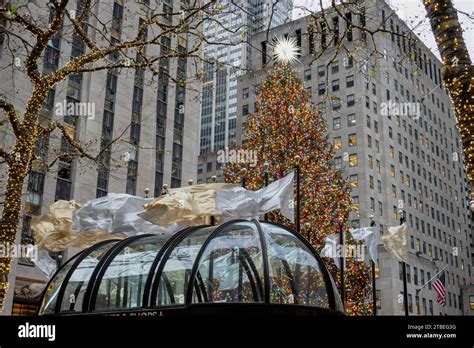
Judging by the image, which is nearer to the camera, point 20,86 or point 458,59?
point 458,59

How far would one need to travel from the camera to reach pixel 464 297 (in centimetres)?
8481

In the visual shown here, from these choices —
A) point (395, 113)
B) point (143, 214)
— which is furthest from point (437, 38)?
point (395, 113)

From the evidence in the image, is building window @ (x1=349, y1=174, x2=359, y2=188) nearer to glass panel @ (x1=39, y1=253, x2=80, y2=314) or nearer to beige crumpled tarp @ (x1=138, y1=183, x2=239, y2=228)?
beige crumpled tarp @ (x1=138, y1=183, x2=239, y2=228)

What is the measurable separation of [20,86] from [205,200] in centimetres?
2705

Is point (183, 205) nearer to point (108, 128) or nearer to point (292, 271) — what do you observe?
point (292, 271)

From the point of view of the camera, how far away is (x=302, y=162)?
34969 mm

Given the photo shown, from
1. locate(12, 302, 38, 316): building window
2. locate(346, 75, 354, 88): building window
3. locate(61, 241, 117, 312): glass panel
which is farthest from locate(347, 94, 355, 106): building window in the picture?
locate(61, 241, 117, 312): glass panel

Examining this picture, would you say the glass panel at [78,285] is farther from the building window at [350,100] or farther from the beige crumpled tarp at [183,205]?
the building window at [350,100]

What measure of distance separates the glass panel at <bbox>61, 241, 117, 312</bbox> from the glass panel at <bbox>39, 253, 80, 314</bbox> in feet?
1.10

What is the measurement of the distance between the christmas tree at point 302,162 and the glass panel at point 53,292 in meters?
20.2

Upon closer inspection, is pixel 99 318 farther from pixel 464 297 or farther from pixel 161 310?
pixel 464 297

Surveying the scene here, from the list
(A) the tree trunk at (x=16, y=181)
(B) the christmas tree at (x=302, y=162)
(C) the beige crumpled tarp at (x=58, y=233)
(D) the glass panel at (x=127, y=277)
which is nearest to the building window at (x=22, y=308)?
(B) the christmas tree at (x=302, y=162)

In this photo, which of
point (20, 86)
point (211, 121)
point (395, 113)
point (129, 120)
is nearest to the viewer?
point (20, 86)

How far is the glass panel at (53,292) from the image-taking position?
1238 cm
